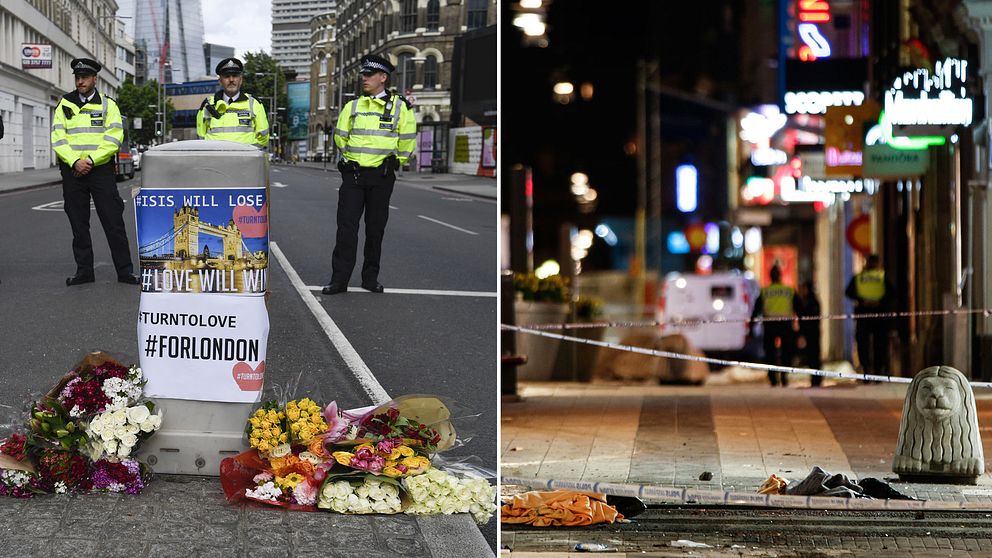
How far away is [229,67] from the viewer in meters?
7.82

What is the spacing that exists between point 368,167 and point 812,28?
18.6 metres

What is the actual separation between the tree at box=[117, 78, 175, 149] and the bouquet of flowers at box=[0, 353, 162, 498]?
1192mm

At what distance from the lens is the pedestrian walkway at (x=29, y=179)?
7453mm

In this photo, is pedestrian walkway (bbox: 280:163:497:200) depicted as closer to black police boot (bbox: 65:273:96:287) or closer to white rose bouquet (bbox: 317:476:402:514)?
black police boot (bbox: 65:273:96:287)

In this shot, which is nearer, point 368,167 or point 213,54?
point 213,54

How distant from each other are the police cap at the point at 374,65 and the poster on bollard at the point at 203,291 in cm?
89

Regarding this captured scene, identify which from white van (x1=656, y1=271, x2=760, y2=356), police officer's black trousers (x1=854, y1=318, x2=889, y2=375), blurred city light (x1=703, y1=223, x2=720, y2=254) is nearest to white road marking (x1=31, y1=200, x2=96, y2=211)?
police officer's black trousers (x1=854, y1=318, x2=889, y2=375)

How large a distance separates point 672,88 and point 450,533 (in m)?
91.6

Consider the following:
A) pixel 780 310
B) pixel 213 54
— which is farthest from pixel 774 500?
pixel 780 310

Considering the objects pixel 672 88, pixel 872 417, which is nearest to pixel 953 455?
pixel 872 417

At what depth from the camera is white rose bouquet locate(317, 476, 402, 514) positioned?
23.5 ft

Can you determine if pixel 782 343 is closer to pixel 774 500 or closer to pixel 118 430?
pixel 774 500

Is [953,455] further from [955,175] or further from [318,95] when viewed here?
[955,175]

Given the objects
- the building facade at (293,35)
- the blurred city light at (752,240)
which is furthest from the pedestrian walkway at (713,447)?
the blurred city light at (752,240)
